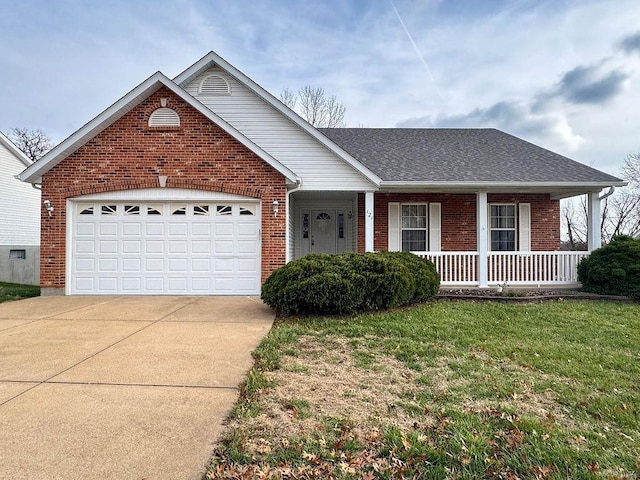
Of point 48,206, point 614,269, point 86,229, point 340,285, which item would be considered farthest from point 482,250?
point 48,206

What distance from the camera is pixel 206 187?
31.6 feet

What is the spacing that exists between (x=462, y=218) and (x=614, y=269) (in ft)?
14.0

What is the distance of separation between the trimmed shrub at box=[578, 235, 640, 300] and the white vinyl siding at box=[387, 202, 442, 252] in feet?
13.3

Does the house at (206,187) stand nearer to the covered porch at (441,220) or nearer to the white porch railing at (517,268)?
the white porch railing at (517,268)

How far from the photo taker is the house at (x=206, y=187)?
952cm

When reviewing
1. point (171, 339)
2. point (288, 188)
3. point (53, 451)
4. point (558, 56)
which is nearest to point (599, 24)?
point (558, 56)

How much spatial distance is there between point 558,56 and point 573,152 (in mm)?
15772

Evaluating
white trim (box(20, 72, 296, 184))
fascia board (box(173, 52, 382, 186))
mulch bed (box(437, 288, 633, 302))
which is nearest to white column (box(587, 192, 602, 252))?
mulch bed (box(437, 288, 633, 302))

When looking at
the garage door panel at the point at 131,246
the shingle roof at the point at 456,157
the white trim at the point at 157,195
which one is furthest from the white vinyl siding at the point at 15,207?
the shingle roof at the point at 456,157

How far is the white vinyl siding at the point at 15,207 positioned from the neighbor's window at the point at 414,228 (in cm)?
1644

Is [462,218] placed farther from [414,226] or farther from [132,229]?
[132,229]

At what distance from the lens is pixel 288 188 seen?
1011 centimetres

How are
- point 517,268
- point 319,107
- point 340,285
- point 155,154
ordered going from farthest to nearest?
point 319,107 < point 517,268 < point 155,154 < point 340,285

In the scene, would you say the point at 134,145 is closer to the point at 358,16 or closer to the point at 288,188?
the point at 288,188
